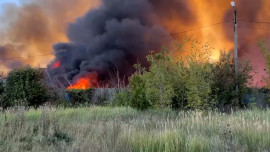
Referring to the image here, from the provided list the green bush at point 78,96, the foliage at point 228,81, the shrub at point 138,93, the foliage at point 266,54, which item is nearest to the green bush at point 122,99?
the shrub at point 138,93

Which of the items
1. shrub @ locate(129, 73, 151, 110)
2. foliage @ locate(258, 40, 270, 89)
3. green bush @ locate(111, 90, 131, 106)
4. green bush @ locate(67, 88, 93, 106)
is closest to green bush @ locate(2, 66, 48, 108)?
green bush @ locate(67, 88, 93, 106)

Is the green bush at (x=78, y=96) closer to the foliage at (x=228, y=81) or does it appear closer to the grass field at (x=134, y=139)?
the foliage at (x=228, y=81)

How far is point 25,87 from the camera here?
1856 centimetres

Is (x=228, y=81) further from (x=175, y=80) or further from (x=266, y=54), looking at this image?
(x=175, y=80)

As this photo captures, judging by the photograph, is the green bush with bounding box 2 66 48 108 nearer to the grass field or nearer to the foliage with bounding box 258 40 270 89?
the grass field

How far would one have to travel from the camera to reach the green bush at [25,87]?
18.5 metres

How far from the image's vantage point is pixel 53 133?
22.7 ft

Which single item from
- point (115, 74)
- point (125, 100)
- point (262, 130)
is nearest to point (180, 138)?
point (262, 130)

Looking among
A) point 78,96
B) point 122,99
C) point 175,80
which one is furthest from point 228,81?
point 78,96

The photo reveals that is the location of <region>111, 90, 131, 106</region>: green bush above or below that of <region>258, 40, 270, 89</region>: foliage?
below

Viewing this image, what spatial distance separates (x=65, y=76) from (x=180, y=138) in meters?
20.1

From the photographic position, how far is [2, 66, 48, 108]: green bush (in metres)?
18.5

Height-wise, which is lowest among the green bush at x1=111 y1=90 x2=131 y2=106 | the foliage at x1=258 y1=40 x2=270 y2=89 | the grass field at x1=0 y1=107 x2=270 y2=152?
the grass field at x1=0 y1=107 x2=270 y2=152

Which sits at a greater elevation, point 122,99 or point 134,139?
point 122,99
